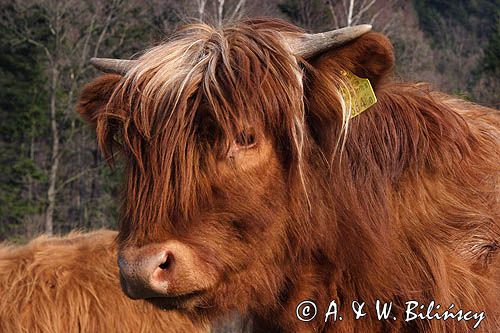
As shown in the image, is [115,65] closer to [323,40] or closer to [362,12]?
[323,40]

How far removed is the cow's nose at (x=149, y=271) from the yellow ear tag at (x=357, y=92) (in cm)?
90

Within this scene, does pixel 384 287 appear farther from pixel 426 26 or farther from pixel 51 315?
pixel 426 26

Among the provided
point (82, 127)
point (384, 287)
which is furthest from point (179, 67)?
point (82, 127)

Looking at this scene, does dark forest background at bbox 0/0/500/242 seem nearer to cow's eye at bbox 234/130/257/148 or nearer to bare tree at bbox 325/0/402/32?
bare tree at bbox 325/0/402/32

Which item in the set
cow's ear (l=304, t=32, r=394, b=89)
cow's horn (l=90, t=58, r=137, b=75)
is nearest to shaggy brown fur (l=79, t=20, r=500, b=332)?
cow's ear (l=304, t=32, r=394, b=89)

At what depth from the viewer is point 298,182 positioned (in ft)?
9.14

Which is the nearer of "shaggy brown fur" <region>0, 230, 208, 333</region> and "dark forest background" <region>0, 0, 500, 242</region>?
"shaggy brown fur" <region>0, 230, 208, 333</region>

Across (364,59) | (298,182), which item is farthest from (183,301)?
(364,59)

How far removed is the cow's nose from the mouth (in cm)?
10

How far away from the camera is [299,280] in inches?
115

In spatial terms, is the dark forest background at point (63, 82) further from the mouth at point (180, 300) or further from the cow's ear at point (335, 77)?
the mouth at point (180, 300)

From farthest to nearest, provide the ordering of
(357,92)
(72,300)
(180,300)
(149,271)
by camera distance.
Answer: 1. (72,300)
2. (357,92)
3. (180,300)
4. (149,271)

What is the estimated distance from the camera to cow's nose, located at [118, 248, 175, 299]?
2512 mm

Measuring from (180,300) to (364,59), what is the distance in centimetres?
113
